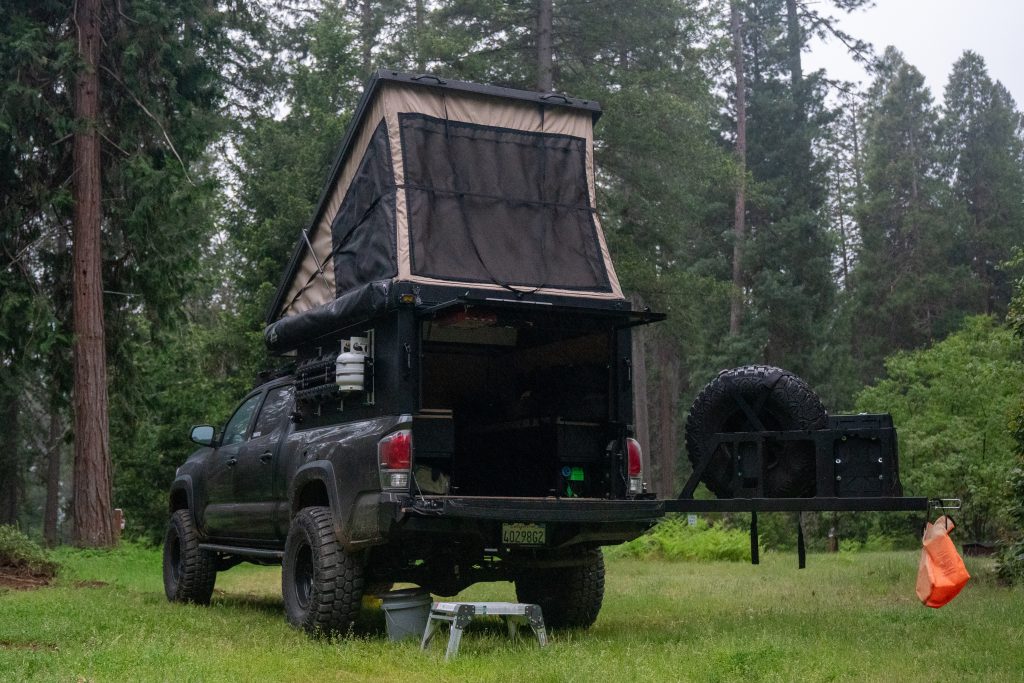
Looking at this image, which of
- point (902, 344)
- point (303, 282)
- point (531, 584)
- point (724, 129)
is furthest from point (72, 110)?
point (902, 344)

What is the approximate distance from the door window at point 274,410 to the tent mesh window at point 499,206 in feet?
6.79

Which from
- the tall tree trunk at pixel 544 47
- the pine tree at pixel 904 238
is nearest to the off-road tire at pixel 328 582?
the tall tree trunk at pixel 544 47

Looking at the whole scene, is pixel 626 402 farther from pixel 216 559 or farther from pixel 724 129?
pixel 724 129

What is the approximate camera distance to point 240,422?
1068cm

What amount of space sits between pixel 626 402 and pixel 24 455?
28.6m

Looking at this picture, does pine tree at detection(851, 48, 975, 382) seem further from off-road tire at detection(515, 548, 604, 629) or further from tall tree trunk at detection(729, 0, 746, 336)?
off-road tire at detection(515, 548, 604, 629)

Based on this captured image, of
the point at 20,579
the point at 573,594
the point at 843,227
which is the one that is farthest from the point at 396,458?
the point at 843,227

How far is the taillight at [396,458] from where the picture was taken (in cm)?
770

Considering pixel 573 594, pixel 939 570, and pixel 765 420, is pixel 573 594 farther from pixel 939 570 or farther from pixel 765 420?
pixel 939 570

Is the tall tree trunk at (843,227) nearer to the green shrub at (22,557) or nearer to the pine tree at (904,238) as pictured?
the pine tree at (904,238)

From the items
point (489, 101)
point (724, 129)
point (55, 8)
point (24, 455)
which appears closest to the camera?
point (489, 101)

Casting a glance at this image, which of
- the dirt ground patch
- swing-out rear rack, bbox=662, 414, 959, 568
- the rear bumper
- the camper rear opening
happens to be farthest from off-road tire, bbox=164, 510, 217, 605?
swing-out rear rack, bbox=662, 414, 959, 568

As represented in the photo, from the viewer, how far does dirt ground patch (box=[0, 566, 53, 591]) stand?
1207cm

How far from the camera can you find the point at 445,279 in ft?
27.4
